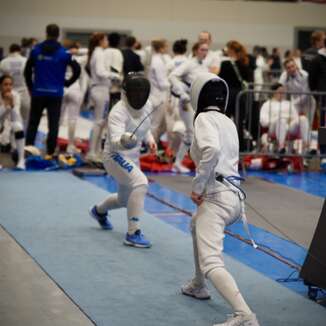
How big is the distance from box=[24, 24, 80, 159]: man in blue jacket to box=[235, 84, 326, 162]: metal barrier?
2.62 metres

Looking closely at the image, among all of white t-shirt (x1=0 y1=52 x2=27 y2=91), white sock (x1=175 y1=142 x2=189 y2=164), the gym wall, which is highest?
the gym wall

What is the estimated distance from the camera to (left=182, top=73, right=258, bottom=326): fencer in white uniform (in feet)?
16.8

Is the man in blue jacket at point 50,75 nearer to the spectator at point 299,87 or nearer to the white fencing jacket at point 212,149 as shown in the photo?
the spectator at point 299,87

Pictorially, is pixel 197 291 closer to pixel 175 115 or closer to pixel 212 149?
pixel 212 149

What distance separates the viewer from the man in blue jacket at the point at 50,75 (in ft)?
39.5

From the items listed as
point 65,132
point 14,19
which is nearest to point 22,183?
point 65,132

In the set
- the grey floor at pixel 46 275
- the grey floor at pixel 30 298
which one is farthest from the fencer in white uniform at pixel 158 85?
the grey floor at pixel 30 298

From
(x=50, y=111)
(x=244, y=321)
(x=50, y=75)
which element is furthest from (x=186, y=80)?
(x=244, y=321)

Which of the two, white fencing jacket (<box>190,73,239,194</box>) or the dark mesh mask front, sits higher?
the dark mesh mask front

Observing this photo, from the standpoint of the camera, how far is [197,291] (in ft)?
19.0

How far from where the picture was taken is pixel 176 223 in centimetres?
855

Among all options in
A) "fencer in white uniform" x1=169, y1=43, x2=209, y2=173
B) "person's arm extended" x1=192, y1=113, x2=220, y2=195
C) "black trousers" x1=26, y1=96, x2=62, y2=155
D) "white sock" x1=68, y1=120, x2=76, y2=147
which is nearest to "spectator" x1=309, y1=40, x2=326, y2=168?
"fencer in white uniform" x1=169, y1=43, x2=209, y2=173

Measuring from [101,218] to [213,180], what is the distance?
2.84 m

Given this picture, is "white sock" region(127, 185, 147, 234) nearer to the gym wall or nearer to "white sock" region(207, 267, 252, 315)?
"white sock" region(207, 267, 252, 315)
